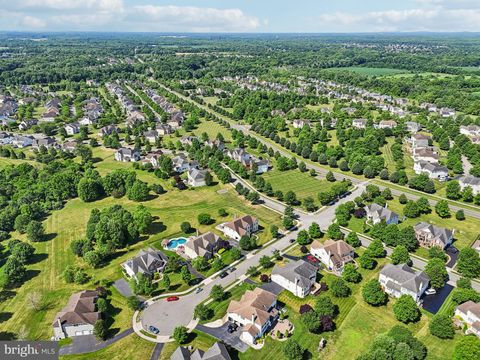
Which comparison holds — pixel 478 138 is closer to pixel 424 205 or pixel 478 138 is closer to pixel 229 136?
pixel 424 205

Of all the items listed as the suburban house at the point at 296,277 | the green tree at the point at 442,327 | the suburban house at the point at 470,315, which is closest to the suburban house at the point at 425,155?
the suburban house at the point at 470,315

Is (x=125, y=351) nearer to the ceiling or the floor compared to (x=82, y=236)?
nearer to the ceiling

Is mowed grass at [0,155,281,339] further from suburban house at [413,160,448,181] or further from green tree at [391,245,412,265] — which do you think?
suburban house at [413,160,448,181]

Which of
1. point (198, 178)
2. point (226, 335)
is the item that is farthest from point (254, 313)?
point (198, 178)

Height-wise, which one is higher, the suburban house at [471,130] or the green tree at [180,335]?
the suburban house at [471,130]

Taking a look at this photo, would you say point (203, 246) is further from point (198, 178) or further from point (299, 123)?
point (299, 123)

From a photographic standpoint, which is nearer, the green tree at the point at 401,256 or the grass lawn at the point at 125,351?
the grass lawn at the point at 125,351

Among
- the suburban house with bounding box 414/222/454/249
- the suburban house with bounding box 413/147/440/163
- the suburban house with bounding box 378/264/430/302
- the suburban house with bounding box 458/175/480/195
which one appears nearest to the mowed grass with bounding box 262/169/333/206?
the suburban house with bounding box 414/222/454/249

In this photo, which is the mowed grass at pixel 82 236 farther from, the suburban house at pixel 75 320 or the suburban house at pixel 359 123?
the suburban house at pixel 359 123
